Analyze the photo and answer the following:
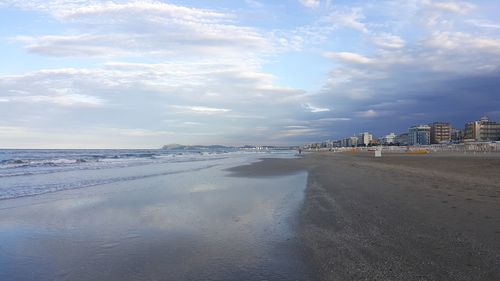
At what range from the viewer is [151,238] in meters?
7.23

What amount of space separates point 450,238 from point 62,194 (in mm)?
13072

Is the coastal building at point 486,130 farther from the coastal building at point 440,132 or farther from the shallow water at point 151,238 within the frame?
the shallow water at point 151,238

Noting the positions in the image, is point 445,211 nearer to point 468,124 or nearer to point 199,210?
point 199,210

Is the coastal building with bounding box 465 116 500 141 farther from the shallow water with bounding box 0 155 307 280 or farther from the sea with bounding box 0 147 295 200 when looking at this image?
the shallow water with bounding box 0 155 307 280

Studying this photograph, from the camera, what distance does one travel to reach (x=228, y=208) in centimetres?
1070

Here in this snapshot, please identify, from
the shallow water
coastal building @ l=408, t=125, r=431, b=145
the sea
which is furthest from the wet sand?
coastal building @ l=408, t=125, r=431, b=145

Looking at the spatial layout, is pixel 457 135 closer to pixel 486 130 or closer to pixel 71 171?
pixel 486 130

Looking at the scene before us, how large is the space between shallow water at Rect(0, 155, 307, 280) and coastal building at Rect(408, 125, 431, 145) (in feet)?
602

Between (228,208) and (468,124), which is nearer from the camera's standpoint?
(228,208)

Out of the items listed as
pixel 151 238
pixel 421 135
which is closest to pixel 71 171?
pixel 151 238

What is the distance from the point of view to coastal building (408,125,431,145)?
178 m

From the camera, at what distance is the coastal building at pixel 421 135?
177750 mm

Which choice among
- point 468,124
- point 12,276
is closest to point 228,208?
point 12,276

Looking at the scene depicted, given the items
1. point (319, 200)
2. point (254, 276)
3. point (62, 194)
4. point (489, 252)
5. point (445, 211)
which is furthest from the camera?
point (62, 194)
